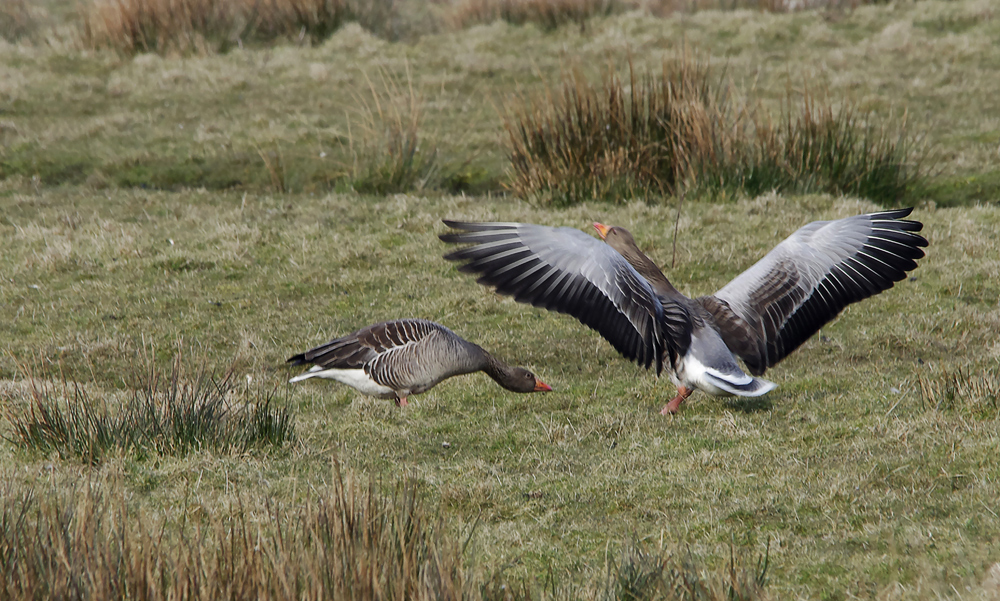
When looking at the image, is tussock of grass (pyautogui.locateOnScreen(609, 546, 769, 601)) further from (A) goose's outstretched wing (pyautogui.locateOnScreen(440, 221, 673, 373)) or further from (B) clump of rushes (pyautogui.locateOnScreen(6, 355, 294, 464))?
(B) clump of rushes (pyautogui.locateOnScreen(6, 355, 294, 464))

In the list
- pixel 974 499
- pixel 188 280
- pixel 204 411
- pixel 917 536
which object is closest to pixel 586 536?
pixel 917 536

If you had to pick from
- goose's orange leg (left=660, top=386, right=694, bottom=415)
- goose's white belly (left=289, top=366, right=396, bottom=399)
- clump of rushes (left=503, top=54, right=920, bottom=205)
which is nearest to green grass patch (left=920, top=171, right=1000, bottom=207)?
clump of rushes (left=503, top=54, right=920, bottom=205)

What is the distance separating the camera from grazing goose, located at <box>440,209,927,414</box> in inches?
218

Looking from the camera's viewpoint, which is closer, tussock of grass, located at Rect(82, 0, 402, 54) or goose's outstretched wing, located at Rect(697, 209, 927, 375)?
goose's outstretched wing, located at Rect(697, 209, 927, 375)

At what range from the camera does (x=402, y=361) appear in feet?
21.5

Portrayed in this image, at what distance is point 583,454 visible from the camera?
5887mm

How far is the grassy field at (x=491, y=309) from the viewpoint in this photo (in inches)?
189

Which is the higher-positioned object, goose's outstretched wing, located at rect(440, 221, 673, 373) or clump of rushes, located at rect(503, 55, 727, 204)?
goose's outstretched wing, located at rect(440, 221, 673, 373)

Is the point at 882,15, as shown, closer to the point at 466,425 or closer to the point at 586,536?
the point at 466,425

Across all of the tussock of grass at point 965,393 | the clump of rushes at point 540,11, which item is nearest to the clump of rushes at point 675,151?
the tussock of grass at point 965,393

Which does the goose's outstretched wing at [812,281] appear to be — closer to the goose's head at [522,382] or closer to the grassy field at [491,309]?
the grassy field at [491,309]

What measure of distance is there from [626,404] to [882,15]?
698 inches

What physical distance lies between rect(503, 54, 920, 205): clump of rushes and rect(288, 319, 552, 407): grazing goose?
5633 millimetres

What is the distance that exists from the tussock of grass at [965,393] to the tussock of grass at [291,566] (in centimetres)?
276
